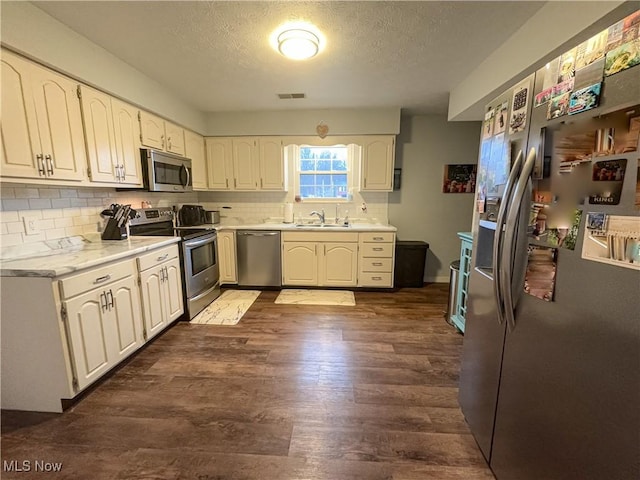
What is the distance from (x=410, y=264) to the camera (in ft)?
12.9

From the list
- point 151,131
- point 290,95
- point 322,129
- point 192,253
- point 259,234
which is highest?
point 290,95

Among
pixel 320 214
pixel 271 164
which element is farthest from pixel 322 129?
pixel 320 214

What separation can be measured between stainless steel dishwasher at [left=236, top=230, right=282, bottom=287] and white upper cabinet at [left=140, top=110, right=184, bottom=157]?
129 cm

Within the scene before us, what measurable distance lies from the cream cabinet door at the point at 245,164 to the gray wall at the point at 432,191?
81.7 inches

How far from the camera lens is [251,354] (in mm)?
2301

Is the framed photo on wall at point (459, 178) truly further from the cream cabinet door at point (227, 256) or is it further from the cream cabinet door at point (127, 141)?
the cream cabinet door at point (127, 141)

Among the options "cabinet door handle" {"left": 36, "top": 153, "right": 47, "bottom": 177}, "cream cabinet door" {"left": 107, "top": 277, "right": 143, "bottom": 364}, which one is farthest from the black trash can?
"cabinet door handle" {"left": 36, "top": 153, "right": 47, "bottom": 177}

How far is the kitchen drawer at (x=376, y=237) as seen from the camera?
3.65 meters

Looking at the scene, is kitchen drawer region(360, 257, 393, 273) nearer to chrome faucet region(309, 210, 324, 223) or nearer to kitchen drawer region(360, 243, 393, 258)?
kitchen drawer region(360, 243, 393, 258)

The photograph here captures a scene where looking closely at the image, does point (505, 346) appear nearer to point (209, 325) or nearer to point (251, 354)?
point (251, 354)

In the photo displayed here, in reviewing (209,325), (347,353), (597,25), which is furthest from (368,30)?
(209,325)

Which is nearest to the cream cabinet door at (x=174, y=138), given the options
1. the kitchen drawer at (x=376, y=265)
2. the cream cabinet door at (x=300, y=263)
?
the cream cabinet door at (x=300, y=263)

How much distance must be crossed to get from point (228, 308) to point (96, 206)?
1.65 meters

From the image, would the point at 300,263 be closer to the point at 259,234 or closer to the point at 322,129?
the point at 259,234
